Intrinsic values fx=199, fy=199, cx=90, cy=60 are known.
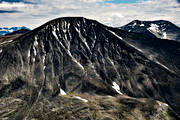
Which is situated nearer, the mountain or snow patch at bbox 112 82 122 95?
the mountain

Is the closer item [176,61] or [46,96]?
[46,96]

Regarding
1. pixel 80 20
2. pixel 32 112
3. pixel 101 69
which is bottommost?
pixel 32 112

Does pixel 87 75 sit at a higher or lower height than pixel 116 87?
higher

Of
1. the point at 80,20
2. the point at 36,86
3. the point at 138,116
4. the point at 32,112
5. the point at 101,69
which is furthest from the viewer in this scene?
the point at 80,20

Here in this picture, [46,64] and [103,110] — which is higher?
[46,64]

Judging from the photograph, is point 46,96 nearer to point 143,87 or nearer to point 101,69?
point 101,69

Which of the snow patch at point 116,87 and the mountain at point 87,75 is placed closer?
the mountain at point 87,75

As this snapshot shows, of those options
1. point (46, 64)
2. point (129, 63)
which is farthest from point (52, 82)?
point (129, 63)

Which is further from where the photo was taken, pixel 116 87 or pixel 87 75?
pixel 87 75
